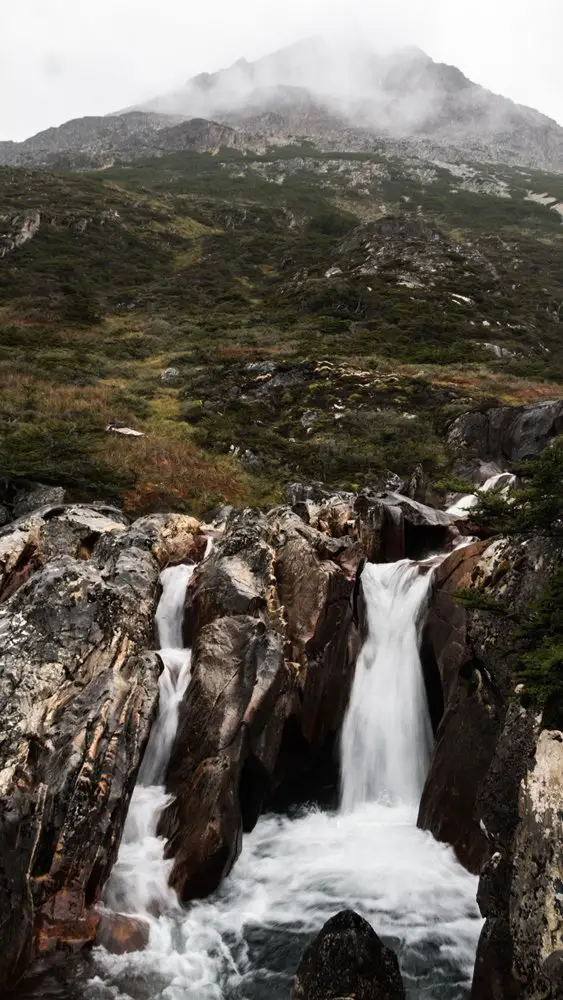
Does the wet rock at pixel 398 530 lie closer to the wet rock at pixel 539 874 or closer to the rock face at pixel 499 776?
the rock face at pixel 499 776

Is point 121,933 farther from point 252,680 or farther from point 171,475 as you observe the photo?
point 171,475

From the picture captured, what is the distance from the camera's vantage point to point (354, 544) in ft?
53.5

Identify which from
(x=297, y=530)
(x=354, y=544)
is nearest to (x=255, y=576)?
(x=297, y=530)

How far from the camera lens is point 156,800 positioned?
10.9 metres

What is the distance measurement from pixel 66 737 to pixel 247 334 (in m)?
42.5

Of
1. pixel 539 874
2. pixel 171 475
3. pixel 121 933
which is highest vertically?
pixel 171 475

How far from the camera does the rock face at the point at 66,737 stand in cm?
807

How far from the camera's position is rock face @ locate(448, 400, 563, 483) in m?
27.1

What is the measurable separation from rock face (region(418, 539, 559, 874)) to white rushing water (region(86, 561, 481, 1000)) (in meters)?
0.55

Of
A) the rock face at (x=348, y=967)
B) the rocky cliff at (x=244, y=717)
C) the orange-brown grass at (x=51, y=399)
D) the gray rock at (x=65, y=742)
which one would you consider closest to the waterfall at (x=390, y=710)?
the rocky cliff at (x=244, y=717)

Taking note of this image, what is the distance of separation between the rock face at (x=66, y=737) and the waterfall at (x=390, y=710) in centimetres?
479

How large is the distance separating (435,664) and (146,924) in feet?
24.7

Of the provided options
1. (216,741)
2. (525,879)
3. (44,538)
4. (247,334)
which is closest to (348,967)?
(525,879)

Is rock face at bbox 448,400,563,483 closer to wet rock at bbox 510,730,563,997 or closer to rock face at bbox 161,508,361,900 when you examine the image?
rock face at bbox 161,508,361,900
